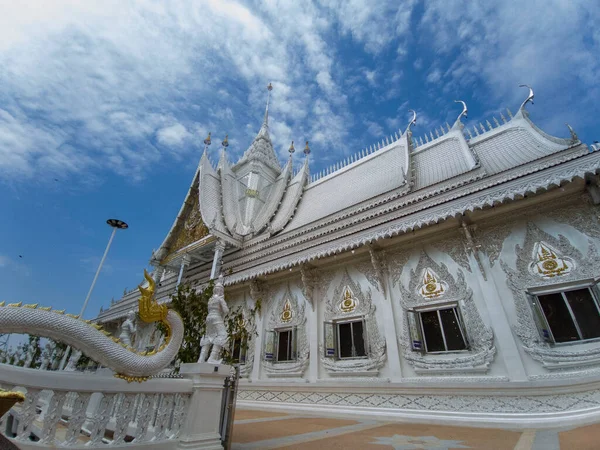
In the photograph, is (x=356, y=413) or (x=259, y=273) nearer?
(x=356, y=413)

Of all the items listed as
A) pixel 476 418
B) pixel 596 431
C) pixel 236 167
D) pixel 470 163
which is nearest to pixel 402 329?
pixel 476 418

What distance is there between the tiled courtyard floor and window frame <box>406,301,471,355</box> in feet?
4.83

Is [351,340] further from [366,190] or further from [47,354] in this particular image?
[47,354]

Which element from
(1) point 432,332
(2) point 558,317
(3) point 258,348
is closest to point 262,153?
(3) point 258,348

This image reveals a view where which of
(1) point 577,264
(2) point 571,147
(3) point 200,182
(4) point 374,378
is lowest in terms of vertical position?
(4) point 374,378

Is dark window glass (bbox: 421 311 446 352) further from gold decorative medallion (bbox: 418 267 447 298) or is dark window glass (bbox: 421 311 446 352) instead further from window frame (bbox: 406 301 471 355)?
gold decorative medallion (bbox: 418 267 447 298)

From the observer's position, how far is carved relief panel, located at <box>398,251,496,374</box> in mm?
5438

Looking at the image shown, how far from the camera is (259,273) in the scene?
28.3ft

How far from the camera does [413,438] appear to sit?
366 centimetres

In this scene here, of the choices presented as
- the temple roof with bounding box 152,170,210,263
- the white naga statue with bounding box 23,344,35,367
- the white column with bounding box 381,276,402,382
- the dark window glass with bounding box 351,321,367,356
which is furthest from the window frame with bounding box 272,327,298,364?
the white naga statue with bounding box 23,344,35,367

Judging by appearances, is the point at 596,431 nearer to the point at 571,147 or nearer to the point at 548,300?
the point at 548,300

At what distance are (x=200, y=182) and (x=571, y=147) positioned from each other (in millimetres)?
13576

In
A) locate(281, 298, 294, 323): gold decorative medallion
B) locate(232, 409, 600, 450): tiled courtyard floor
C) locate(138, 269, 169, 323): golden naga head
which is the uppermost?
locate(281, 298, 294, 323): gold decorative medallion

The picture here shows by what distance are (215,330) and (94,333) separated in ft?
4.47
